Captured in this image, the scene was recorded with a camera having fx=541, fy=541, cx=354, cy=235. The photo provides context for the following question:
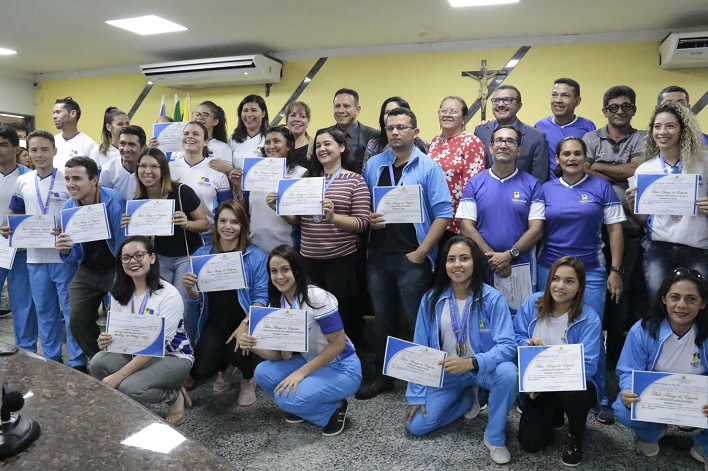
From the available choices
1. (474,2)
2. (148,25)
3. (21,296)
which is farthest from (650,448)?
(148,25)

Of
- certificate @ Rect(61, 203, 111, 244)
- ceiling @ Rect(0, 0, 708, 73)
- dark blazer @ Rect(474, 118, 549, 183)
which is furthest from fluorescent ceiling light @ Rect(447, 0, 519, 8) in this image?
certificate @ Rect(61, 203, 111, 244)

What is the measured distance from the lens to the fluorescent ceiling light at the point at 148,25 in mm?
6020

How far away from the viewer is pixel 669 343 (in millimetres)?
2559

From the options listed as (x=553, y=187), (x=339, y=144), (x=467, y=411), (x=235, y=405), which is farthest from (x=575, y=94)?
(x=235, y=405)

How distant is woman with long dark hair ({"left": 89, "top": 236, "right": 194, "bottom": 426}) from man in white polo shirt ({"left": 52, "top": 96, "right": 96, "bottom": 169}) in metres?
1.92

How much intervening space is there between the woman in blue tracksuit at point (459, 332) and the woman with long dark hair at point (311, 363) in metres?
0.37

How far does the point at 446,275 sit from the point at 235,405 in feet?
4.81

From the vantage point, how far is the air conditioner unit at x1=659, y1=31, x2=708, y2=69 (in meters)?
5.62

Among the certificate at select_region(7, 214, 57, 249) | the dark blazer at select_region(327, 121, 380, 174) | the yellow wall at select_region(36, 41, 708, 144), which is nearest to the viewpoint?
the certificate at select_region(7, 214, 57, 249)

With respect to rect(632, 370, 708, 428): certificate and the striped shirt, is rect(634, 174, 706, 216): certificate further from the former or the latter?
the striped shirt

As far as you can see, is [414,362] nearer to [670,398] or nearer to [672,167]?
[670,398]

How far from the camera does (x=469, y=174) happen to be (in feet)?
11.2

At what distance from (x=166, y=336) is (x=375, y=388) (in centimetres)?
126

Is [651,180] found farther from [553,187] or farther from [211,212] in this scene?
[211,212]
